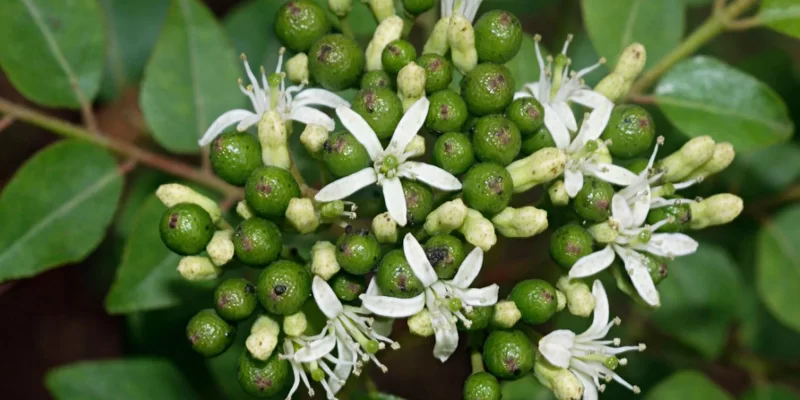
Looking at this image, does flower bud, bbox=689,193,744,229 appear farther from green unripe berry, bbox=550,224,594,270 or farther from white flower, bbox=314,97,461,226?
white flower, bbox=314,97,461,226

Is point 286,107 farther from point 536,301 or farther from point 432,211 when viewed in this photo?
point 536,301

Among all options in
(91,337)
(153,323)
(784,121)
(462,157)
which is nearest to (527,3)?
(784,121)

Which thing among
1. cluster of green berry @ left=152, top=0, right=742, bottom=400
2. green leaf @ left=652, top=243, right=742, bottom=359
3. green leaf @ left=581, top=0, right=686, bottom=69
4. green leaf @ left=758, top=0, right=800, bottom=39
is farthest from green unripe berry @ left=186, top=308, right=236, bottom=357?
green leaf @ left=758, top=0, right=800, bottom=39

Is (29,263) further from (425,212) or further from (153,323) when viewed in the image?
(425,212)

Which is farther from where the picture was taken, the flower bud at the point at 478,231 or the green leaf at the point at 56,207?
the green leaf at the point at 56,207

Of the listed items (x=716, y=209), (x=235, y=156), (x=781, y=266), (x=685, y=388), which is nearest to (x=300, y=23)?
(x=235, y=156)

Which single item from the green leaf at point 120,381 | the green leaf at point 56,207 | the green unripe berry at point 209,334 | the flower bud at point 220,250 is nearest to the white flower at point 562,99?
the flower bud at point 220,250

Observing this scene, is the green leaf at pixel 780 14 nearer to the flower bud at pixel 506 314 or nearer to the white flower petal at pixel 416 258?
the flower bud at pixel 506 314

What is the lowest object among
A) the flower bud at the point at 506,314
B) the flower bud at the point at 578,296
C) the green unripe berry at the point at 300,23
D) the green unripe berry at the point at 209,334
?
the flower bud at the point at 578,296
